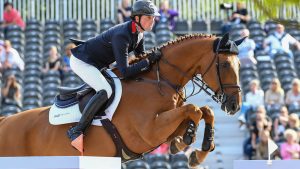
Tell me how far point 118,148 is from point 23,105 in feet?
27.3

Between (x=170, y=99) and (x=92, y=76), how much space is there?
0.95m

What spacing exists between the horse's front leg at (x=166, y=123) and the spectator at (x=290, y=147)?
5.73m

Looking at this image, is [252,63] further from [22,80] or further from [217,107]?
[22,80]

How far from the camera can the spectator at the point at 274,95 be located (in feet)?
58.2

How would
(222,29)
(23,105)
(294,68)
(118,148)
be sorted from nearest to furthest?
(118,148), (23,105), (294,68), (222,29)

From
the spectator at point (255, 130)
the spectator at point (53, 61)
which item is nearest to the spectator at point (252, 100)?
the spectator at point (255, 130)

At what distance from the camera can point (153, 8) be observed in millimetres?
10602

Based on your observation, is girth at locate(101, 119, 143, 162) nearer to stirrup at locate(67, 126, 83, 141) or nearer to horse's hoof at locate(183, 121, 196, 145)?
stirrup at locate(67, 126, 83, 141)

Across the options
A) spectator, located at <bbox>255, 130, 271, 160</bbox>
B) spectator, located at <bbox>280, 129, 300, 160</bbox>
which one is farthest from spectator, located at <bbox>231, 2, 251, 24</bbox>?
spectator, located at <bbox>280, 129, 300, 160</bbox>

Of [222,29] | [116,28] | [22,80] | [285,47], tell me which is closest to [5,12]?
[22,80]

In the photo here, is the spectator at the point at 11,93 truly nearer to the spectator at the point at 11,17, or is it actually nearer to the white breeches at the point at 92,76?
the spectator at the point at 11,17

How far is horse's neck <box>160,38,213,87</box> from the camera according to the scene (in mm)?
10648

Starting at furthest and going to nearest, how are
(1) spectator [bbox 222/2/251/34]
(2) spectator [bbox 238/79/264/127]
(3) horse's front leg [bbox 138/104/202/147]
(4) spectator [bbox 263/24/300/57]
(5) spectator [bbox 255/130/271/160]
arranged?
(1) spectator [bbox 222/2/251/34] < (4) spectator [bbox 263/24/300/57] < (2) spectator [bbox 238/79/264/127] < (5) spectator [bbox 255/130/271/160] < (3) horse's front leg [bbox 138/104/202/147]

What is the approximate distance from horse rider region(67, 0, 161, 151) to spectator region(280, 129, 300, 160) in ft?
18.4
